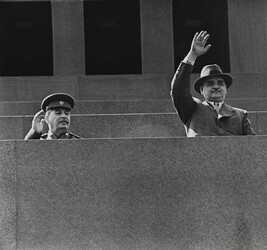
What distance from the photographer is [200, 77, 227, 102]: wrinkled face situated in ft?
36.2

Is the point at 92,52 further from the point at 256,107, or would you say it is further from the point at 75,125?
the point at 75,125

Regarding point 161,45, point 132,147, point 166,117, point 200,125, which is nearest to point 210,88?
point 200,125

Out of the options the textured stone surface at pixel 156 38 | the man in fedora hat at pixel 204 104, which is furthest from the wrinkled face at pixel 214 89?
the textured stone surface at pixel 156 38

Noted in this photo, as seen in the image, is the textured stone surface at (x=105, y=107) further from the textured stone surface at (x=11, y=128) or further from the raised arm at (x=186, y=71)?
the raised arm at (x=186, y=71)

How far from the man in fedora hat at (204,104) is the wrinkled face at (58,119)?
151cm

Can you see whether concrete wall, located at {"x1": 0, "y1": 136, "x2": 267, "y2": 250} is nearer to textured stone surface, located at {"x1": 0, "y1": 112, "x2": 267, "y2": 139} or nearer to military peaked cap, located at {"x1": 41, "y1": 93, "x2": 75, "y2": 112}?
military peaked cap, located at {"x1": 41, "y1": 93, "x2": 75, "y2": 112}

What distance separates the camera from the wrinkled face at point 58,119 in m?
10.8

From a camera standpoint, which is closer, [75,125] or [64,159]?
[64,159]

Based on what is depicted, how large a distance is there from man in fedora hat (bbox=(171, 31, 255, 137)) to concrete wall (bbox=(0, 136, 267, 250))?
932 mm

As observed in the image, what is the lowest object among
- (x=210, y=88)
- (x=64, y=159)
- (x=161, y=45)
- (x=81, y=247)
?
(x=81, y=247)

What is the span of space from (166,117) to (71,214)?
5.20m

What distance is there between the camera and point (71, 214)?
959 cm

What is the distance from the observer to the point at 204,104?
36.2ft

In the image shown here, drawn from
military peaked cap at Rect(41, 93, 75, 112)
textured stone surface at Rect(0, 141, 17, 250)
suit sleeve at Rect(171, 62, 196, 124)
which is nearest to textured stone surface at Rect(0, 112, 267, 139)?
military peaked cap at Rect(41, 93, 75, 112)
